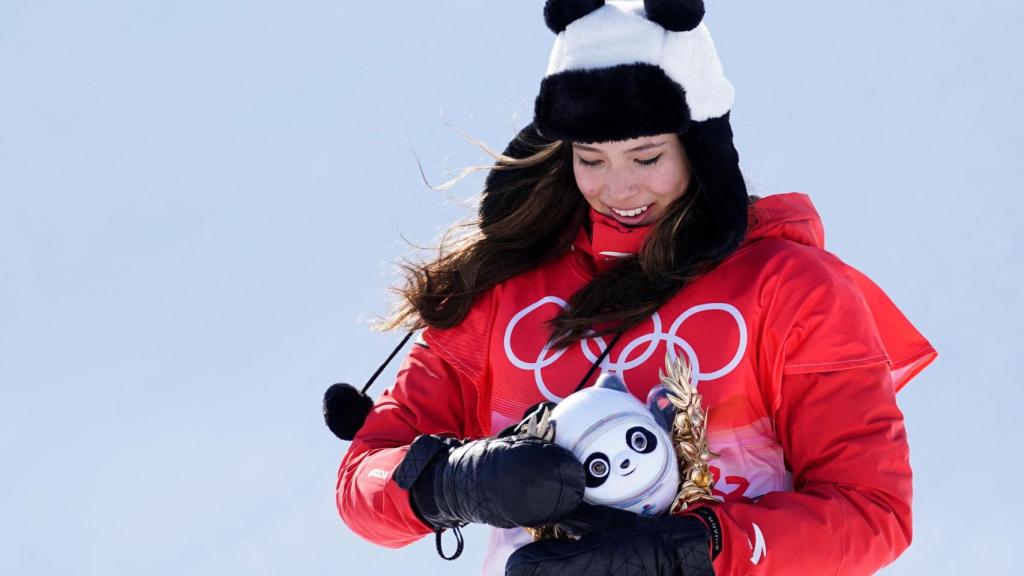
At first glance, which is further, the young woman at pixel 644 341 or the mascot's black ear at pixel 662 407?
the mascot's black ear at pixel 662 407

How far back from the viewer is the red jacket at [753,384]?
372 centimetres

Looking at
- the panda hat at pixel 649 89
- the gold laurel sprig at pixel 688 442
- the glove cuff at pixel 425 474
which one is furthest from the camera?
the panda hat at pixel 649 89

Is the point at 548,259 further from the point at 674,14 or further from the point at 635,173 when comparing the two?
the point at 674,14

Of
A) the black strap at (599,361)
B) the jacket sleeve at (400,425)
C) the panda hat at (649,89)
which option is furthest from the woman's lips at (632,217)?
the jacket sleeve at (400,425)

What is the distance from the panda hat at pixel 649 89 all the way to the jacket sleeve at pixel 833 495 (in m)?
0.43

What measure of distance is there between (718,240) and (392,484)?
3.05ft

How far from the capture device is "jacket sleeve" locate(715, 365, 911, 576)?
12.0 feet

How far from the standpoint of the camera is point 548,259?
172 inches

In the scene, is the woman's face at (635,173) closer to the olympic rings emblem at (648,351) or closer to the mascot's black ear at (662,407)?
the olympic rings emblem at (648,351)

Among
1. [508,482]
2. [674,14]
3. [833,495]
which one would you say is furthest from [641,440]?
[674,14]

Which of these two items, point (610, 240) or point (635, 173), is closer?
point (635, 173)

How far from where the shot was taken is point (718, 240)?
157 inches

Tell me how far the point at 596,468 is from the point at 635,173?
2.61 ft

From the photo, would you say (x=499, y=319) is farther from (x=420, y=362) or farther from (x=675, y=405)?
(x=675, y=405)
